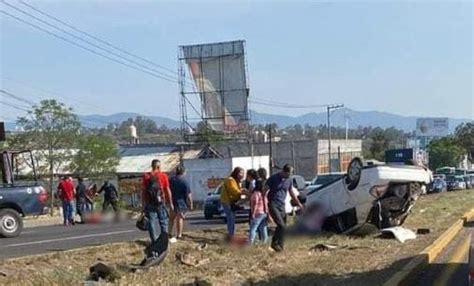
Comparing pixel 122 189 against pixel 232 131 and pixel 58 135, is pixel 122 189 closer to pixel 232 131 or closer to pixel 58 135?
pixel 58 135

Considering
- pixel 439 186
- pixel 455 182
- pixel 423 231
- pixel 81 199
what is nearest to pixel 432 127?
pixel 455 182

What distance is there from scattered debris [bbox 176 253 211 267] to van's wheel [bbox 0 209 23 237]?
1018 centimetres

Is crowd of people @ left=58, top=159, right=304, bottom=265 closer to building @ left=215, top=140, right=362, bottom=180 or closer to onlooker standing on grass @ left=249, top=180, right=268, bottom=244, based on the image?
onlooker standing on grass @ left=249, top=180, right=268, bottom=244

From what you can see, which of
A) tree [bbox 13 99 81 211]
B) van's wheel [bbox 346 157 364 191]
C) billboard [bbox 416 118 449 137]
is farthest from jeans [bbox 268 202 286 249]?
billboard [bbox 416 118 449 137]

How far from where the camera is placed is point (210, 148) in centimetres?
7319

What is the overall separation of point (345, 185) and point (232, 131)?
53.6 meters

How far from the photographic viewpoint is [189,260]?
552 inches

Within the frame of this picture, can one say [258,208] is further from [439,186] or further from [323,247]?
[439,186]

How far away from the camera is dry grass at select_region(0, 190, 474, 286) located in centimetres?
1206

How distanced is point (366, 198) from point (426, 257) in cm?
421

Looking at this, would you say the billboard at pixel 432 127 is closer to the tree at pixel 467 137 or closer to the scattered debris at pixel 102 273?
the tree at pixel 467 137

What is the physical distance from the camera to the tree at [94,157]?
182ft

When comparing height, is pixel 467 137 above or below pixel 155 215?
above

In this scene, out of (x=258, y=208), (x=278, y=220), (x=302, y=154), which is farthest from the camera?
(x=302, y=154)
